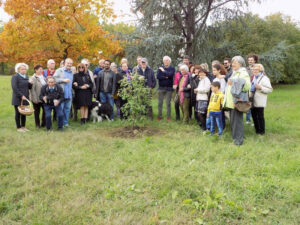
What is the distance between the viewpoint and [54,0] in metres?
9.87

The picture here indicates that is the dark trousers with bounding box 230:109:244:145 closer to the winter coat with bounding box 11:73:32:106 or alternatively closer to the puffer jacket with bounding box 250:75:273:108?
the puffer jacket with bounding box 250:75:273:108

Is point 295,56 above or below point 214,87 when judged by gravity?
above

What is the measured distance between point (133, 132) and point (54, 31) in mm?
6319

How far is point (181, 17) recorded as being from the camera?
1177 cm

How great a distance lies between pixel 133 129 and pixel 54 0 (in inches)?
270

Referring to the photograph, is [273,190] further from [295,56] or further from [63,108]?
[295,56]

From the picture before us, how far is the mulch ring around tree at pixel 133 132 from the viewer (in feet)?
20.5

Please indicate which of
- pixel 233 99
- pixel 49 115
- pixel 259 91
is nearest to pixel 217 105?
pixel 233 99

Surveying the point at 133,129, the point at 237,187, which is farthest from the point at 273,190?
the point at 133,129

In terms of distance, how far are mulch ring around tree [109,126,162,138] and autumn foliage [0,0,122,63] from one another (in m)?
5.64

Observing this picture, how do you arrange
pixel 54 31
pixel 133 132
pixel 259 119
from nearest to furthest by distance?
pixel 259 119
pixel 133 132
pixel 54 31

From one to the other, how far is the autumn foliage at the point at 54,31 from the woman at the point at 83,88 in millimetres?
3820

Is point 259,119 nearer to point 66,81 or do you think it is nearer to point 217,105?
point 217,105

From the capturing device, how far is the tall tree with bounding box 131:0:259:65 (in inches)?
441
